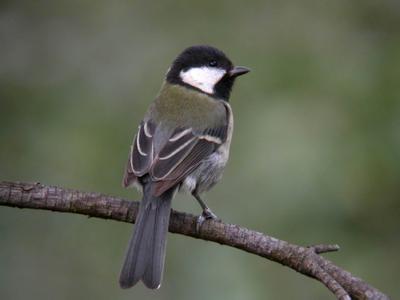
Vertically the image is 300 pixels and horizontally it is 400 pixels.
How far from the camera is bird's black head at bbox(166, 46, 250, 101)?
4832 millimetres

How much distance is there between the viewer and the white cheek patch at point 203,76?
15.9ft

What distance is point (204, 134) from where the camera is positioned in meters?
4.25

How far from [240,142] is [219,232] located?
127cm

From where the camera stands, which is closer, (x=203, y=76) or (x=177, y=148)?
(x=177, y=148)

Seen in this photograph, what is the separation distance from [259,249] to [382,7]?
2.61 metres

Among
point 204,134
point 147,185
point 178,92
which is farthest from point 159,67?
point 147,185

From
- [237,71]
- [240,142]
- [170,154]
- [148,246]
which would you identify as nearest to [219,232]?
[148,246]

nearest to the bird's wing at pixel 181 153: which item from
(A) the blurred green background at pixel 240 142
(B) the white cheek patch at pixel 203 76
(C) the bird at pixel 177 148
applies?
(C) the bird at pixel 177 148

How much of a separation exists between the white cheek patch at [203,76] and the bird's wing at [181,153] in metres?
0.54

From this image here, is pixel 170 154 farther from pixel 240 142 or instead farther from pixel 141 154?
pixel 240 142

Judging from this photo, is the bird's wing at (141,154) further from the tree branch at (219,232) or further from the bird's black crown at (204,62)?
the bird's black crown at (204,62)

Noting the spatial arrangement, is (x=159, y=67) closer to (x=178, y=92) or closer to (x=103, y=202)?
(x=178, y=92)

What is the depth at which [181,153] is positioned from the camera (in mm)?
4027

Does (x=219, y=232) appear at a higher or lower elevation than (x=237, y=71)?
lower
